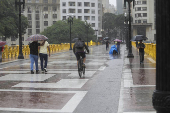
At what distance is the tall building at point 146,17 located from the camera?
13012 centimetres

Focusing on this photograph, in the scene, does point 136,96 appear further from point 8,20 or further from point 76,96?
point 8,20

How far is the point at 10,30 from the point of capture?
54.4 meters

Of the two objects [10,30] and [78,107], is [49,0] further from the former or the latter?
[78,107]

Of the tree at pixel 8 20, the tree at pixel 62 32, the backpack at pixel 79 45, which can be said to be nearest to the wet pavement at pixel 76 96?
the backpack at pixel 79 45

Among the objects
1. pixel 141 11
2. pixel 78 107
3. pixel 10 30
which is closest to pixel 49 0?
pixel 141 11

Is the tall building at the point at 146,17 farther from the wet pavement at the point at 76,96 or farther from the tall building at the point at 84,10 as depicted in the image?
the wet pavement at the point at 76,96
